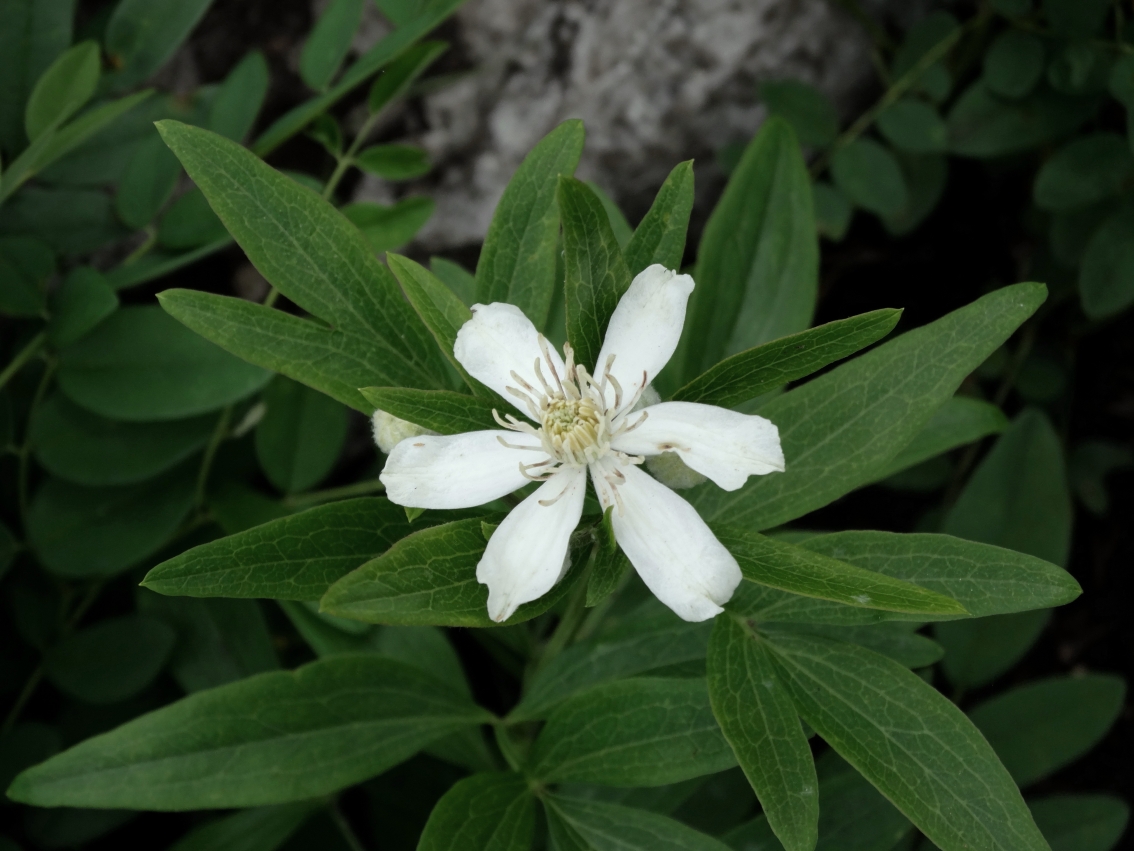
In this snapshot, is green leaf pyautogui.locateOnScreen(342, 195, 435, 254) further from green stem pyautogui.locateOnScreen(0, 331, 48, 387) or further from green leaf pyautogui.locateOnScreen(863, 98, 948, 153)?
green leaf pyautogui.locateOnScreen(863, 98, 948, 153)

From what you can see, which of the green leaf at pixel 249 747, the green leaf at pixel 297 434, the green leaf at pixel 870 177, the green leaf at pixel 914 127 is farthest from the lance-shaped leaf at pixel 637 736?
the green leaf at pixel 914 127

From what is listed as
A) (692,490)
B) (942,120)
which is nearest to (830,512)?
(942,120)

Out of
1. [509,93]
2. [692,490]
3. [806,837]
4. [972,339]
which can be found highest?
[509,93]

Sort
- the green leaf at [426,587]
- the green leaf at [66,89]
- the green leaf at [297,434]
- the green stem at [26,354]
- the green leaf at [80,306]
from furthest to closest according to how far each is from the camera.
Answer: the green leaf at [297,434], the green stem at [26,354], the green leaf at [80,306], the green leaf at [66,89], the green leaf at [426,587]

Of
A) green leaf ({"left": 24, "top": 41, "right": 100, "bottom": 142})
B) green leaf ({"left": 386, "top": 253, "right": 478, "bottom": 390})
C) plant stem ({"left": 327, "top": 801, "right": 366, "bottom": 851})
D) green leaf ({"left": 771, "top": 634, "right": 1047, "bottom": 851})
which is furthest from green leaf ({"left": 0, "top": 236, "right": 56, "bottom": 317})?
green leaf ({"left": 771, "top": 634, "right": 1047, "bottom": 851})

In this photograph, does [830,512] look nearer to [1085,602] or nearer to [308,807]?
[1085,602]

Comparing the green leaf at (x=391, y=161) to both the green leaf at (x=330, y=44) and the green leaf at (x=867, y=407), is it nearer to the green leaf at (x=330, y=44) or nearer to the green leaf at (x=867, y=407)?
the green leaf at (x=330, y=44)
